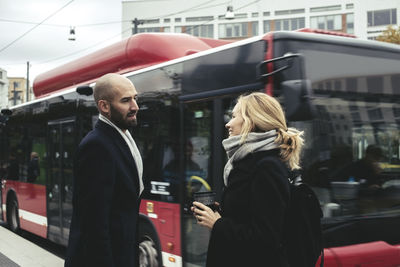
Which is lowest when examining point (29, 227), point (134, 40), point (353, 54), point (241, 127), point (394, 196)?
point (29, 227)

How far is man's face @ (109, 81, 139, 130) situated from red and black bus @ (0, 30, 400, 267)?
66.1 inches

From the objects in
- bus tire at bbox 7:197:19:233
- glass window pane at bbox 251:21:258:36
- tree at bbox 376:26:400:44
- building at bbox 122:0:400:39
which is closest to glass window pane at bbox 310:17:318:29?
building at bbox 122:0:400:39

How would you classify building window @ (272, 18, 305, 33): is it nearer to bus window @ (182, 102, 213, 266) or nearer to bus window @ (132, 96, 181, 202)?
bus window @ (132, 96, 181, 202)

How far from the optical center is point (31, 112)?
9672mm

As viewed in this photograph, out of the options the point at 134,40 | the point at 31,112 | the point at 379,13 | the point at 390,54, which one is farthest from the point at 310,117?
the point at 379,13

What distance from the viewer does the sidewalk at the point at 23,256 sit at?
22.9 feet

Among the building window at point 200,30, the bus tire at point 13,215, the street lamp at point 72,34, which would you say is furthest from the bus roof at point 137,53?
the building window at point 200,30

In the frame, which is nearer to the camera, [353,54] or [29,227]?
[353,54]

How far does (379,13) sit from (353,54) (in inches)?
1712

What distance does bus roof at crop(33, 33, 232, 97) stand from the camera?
22.1 ft

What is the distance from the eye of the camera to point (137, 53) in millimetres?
6980

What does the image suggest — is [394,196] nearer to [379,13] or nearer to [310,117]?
[310,117]

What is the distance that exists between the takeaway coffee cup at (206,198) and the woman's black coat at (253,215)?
124 mm

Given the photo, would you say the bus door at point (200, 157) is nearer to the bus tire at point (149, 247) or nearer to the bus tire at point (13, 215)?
the bus tire at point (149, 247)
